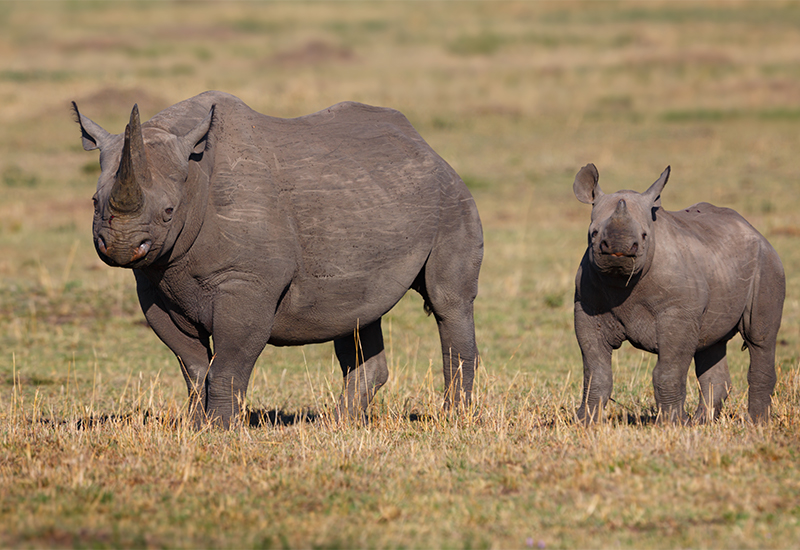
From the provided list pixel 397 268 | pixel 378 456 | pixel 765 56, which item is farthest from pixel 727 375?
pixel 765 56

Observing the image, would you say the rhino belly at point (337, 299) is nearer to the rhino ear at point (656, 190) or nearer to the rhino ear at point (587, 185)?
the rhino ear at point (587, 185)

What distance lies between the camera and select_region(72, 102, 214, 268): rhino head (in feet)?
20.5

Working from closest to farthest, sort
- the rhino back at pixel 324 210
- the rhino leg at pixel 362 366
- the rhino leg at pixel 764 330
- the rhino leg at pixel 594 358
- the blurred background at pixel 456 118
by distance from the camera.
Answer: the rhino back at pixel 324 210, the rhino leg at pixel 594 358, the rhino leg at pixel 764 330, the rhino leg at pixel 362 366, the blurred background at pixel 456 118

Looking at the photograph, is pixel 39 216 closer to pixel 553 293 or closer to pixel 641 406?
pixel 553 293

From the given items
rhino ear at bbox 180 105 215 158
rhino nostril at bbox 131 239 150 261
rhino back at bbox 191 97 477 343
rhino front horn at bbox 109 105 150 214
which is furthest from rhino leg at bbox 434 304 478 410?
rhino front horn at bbox 109 105 150 214

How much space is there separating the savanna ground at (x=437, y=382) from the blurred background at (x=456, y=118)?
0.10 metres

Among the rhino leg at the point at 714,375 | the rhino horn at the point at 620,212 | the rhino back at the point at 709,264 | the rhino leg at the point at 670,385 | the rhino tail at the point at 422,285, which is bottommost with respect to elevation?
the rhino leg at the point at 714,375

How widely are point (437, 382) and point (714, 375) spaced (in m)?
3.36

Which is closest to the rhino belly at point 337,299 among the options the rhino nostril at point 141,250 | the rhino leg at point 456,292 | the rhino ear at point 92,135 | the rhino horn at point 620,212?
the rhino leg at point 456,292

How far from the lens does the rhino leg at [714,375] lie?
27.7 ft

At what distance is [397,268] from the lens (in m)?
7.86

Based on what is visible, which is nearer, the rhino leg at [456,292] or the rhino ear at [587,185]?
the rhino ear at [587,185]

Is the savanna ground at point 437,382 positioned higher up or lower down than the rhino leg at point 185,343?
lower down

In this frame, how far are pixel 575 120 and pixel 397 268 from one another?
2800cm
